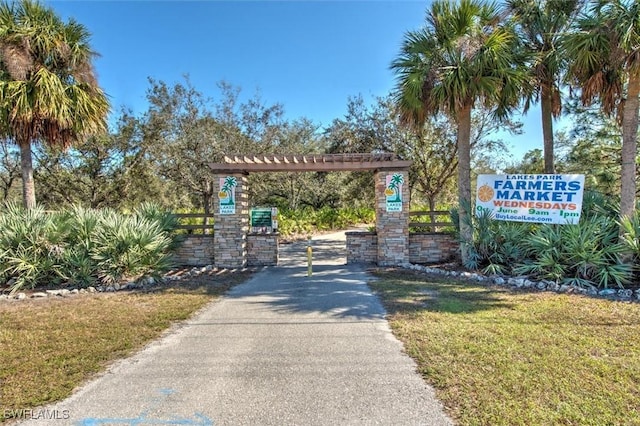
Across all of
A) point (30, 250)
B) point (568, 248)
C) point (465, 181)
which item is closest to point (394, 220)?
point (465, 181)

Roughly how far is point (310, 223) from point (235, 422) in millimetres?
18047

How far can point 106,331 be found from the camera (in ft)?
15.0

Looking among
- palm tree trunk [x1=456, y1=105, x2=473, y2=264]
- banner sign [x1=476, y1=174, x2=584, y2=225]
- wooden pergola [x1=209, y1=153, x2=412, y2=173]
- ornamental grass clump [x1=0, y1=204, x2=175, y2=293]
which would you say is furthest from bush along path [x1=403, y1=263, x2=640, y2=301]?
ornamental grass clump [x1=0, y1=204, x2=175, y2=293]

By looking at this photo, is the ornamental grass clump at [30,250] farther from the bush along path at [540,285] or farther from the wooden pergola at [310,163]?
the bush along path at [540,285]

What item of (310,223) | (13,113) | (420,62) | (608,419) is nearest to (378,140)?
(420,62)

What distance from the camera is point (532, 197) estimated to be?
8312mm

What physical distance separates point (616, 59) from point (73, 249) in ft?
39.0

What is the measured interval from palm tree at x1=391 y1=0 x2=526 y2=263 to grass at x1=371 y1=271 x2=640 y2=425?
3477mm

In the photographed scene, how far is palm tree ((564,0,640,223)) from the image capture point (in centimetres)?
634

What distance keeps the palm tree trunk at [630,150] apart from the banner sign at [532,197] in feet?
2.70

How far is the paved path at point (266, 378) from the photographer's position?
2.68 metres

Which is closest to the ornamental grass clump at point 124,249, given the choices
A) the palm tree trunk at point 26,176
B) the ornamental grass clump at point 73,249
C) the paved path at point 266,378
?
the ornamental grass clump at point 73,249

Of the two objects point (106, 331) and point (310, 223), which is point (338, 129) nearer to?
point (310, 223)

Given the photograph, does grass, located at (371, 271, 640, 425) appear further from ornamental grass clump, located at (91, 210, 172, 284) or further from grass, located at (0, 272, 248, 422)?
ornamental grass clump, located at (91, 210, 172, 284)
